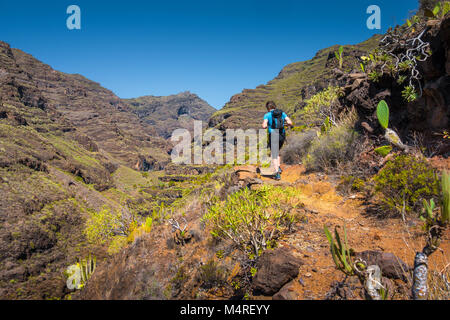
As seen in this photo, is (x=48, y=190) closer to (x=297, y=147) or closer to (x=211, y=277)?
(x=297, y=147)

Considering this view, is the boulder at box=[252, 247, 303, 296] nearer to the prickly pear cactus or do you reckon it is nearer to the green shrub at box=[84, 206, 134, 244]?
the prickly pear cactus

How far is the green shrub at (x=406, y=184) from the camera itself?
3328 millimetres

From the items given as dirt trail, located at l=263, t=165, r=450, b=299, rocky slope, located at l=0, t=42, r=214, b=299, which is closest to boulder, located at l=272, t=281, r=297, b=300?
→ dirt trail, located at l=263, t=165, r=450, b=299

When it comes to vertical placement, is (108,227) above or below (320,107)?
below

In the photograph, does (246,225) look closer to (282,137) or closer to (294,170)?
(282,137)

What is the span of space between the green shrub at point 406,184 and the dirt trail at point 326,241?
32cm

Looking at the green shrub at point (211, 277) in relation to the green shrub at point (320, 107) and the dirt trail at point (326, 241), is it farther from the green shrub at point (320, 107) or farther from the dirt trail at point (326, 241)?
the green shrub at point (320, 107)

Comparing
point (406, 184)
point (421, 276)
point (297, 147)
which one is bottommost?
point (421, 276)

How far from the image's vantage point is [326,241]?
3109mm

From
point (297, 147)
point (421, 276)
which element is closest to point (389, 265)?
point (421, 276)

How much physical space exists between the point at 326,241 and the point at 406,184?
1.71 metres

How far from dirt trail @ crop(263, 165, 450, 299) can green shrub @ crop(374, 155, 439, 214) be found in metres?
0.32

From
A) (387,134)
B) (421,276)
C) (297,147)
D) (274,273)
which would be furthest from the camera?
(297,147)

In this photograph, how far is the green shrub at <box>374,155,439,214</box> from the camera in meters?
3.33
